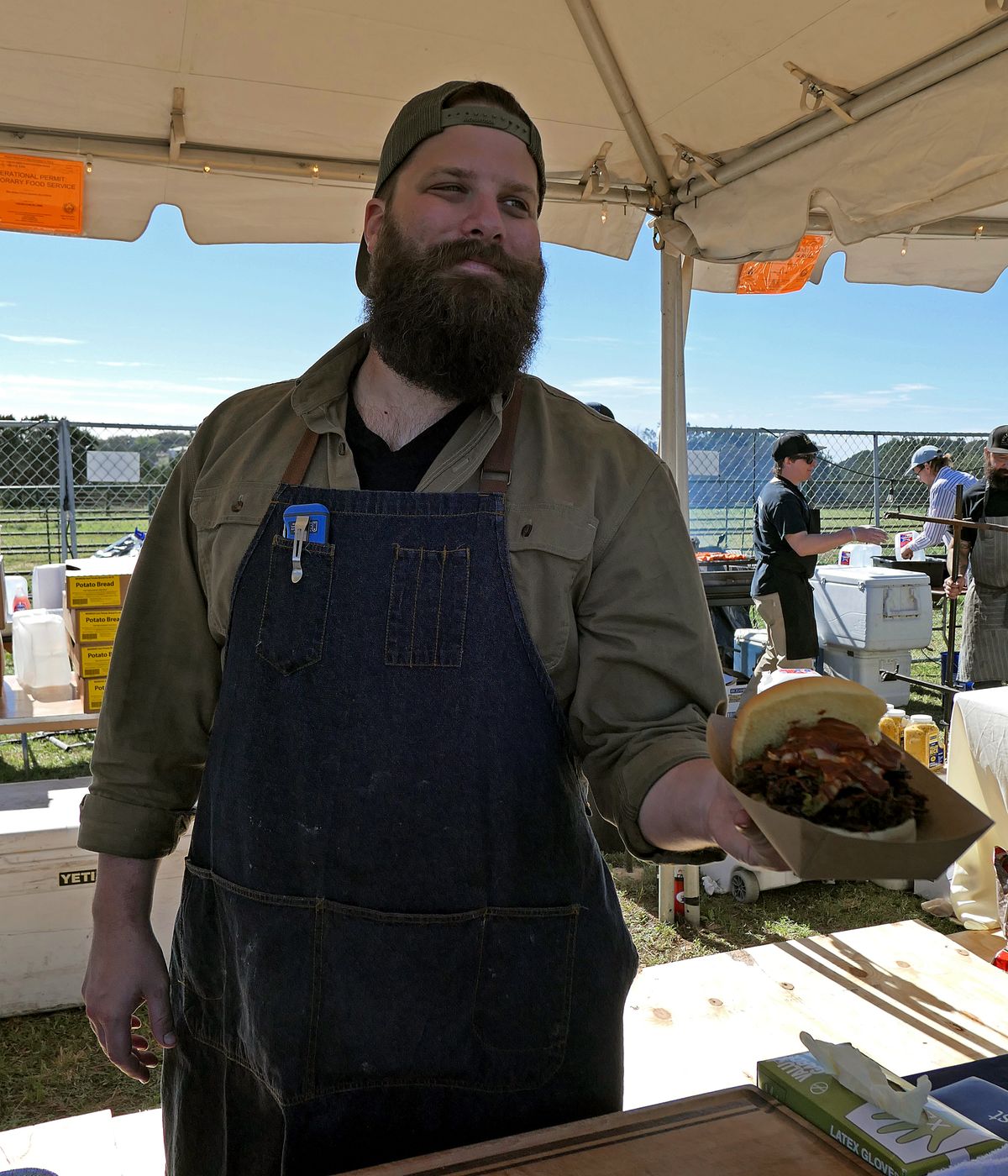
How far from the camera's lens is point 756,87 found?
252 centimetres

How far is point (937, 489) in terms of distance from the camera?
779 centimetres

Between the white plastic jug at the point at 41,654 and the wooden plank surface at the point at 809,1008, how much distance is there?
2.80 m

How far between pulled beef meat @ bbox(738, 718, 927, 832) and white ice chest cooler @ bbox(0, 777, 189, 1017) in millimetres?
2675

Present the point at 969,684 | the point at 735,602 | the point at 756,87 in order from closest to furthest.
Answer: the point at 756,87
the point at 969,684
the point at 735,602

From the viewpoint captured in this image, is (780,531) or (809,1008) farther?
(780,531)

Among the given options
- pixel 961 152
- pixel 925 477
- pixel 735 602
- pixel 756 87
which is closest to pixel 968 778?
pixel 961 152

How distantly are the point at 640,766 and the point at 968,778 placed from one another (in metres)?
2.89

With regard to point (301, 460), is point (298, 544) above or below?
below

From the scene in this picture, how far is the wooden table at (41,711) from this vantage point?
3.66 meters

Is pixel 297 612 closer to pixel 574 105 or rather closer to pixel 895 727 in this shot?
pixel 574 105

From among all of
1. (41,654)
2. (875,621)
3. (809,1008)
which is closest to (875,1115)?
(809,1008)

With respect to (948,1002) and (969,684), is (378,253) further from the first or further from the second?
(969,684)

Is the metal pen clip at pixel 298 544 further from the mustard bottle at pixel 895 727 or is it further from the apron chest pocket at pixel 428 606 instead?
the mustard bottle at pixel 895 727

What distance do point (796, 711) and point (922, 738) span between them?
3.37 meters
